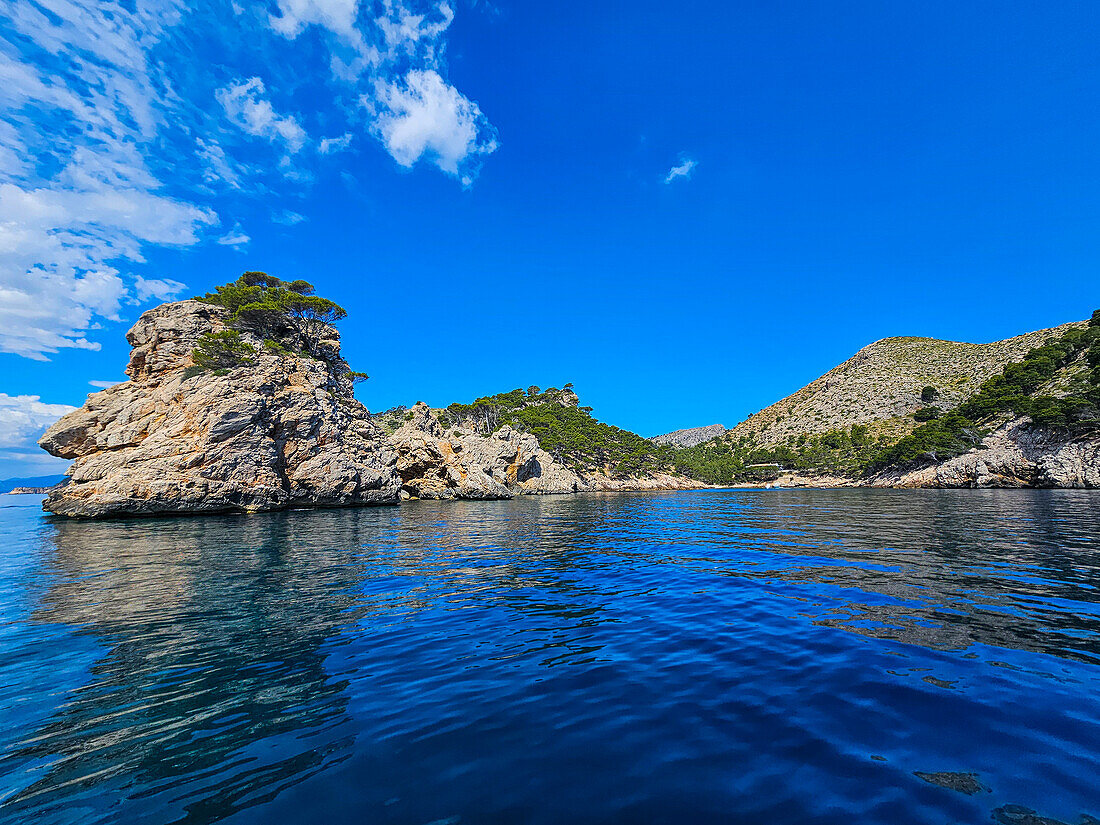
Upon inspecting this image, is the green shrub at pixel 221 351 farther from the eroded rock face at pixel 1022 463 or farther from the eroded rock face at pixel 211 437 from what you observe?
the eroded rock face at pixel 1022 463

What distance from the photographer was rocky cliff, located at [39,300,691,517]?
44.1 m

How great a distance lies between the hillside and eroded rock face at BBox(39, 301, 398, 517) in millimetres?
137109

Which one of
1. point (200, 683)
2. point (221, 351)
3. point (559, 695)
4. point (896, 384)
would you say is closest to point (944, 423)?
point (896, 384)

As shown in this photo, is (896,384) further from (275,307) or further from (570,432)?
(275,307)

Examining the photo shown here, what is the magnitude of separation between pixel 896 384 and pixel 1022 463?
329 ft

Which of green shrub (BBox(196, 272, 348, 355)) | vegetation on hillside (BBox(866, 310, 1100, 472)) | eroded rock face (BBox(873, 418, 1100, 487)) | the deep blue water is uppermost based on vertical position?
green shrub (BBox(196, 272, 348, 355))

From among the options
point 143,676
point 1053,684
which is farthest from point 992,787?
point 143,676

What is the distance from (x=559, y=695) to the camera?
7465mm

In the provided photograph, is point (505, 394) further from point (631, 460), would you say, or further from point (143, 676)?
point (143, 676)

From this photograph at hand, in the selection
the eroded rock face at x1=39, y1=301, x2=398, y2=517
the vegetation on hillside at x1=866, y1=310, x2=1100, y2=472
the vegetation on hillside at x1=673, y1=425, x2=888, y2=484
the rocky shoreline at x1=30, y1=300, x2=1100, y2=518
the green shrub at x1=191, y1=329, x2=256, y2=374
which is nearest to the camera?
the eroded rock face at x1=39, y1=301, x2=398, y2=517

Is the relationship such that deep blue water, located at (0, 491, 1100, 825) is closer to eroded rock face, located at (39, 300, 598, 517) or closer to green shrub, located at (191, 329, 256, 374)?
eroded rock face, located at (39, 300, 598, 517)

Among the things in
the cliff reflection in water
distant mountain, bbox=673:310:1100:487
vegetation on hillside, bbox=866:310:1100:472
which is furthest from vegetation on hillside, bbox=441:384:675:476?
the cliff reflection in water

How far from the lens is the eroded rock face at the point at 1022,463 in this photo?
66938 millimetres

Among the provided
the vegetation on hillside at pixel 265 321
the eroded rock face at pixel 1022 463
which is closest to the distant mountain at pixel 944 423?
the eroded rock face at pixel 1022 463
